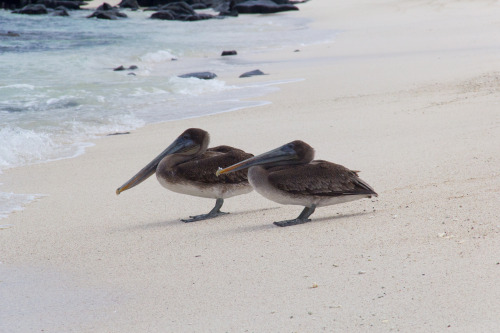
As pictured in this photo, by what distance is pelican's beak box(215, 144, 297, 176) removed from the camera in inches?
172

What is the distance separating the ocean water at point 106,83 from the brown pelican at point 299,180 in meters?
1.98

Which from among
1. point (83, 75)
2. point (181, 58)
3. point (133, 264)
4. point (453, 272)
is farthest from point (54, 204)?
point (181, 58)

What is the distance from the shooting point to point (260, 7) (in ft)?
120

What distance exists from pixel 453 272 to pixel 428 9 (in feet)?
79.5

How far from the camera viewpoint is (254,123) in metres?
8.02

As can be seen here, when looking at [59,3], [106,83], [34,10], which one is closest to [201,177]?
[106,83]

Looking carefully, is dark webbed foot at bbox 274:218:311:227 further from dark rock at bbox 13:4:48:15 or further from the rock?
dark rock at bbox 13:4:48:15

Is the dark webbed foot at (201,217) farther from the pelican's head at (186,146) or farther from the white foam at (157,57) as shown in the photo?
the white foam at (157,57)

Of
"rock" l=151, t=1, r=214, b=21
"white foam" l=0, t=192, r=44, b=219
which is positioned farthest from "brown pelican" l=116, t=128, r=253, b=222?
"rock" l=151, t=1, r=214, b=21

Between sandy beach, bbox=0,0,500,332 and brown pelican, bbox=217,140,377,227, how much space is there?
5.8 inches

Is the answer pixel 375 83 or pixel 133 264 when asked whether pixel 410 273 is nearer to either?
pixel 133 264

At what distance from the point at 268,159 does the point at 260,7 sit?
33.4 metres

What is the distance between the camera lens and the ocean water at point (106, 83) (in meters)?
8.15

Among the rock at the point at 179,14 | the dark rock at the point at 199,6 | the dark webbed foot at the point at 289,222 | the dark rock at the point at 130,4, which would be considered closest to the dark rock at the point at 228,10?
the rock at the point at 179,14
